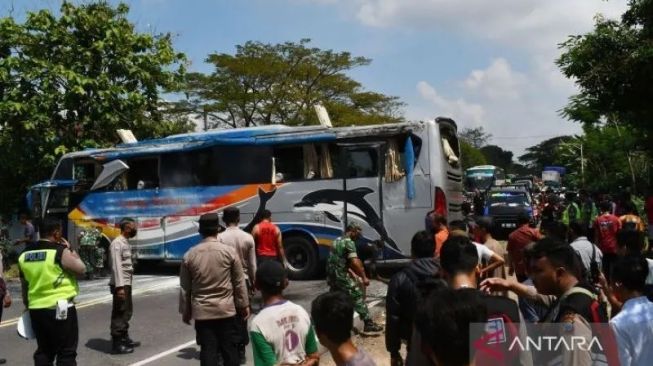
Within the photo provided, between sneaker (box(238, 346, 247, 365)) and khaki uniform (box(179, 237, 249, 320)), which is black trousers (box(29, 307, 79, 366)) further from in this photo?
sneaker (box(238, 346, 247, 365))

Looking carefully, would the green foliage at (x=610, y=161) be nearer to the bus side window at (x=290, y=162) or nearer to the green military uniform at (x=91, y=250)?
the bus side window at (x=290, y=162)

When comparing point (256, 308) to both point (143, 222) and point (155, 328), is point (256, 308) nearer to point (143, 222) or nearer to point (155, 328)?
point (155, 328)

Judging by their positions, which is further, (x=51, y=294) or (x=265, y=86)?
(x=265, y=86)

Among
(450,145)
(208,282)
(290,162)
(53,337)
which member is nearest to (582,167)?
(450,145)

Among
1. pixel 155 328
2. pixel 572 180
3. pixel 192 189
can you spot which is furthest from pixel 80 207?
pixel 572 180

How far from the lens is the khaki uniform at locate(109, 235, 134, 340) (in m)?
7.63

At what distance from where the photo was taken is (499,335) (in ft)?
9.35

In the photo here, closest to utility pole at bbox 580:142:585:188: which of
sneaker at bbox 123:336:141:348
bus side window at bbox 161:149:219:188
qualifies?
bus side window at bbox 161:149:219:188

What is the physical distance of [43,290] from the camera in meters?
5.79

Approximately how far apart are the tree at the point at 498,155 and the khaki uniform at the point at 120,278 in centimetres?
10066

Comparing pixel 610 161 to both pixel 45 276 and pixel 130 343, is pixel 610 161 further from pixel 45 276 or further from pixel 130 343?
pixel 45 276

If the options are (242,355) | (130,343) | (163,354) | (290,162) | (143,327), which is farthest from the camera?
(290,162)

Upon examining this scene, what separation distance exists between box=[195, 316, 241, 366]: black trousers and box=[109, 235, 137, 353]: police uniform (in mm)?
2389

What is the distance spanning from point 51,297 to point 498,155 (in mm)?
107705
